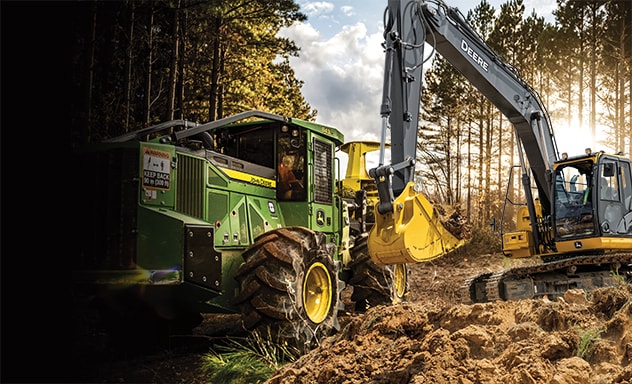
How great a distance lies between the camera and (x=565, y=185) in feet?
29.9

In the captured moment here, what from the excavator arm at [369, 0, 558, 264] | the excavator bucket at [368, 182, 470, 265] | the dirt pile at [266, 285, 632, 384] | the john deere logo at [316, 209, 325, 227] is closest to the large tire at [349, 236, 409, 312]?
the john deere logo at [316, 209, 325, 227]

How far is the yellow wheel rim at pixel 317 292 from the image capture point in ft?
23.0

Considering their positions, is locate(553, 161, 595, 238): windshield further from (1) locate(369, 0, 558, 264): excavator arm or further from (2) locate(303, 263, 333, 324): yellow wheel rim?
(2) locate(303, 263, 333, 324): yellow wheel rim

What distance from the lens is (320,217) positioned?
8695 millimetres

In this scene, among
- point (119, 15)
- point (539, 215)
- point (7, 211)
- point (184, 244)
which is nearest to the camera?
point (7, 211)

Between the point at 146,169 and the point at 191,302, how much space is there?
5.35ft

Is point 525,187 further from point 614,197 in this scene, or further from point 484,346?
point 484,346

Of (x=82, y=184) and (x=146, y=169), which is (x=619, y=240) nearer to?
(x=146, y=169)

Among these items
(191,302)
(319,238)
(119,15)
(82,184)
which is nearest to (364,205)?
(319,238)

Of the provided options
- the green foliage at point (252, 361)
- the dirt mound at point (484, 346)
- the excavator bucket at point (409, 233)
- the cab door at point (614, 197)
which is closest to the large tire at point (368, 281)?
the excavator bucket at point (409, 233)

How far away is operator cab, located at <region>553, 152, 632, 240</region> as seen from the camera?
28.3 feet

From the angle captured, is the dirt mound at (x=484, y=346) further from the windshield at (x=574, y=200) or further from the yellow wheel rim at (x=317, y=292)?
the windshield at (x=574, y=200)

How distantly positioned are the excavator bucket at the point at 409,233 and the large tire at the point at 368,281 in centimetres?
304

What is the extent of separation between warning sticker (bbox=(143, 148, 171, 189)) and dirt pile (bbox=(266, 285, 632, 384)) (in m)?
2.72
